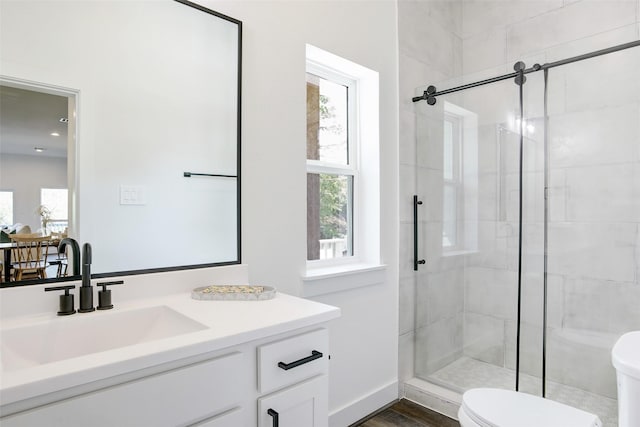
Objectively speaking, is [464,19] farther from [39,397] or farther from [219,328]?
[39,397]

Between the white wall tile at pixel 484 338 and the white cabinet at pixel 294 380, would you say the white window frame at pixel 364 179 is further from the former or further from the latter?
the white cabinet at pixel 294 380

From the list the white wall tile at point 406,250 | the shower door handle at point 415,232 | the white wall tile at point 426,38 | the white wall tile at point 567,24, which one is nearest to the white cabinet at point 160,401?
the white wall tile at point 406,250

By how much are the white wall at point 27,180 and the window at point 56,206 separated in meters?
0.01

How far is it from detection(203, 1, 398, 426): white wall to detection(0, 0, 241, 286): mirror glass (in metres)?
0.09

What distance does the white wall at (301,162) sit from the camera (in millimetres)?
1688

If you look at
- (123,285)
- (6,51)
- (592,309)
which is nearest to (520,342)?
(592,309)

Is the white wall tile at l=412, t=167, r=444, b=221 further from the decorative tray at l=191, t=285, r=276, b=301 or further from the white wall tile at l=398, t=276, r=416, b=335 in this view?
the decorative tray at l=191, t=285, r=276, b=301

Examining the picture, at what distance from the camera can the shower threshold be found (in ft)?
6.64

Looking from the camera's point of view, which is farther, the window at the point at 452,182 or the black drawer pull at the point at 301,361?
the window at the point at 452,182

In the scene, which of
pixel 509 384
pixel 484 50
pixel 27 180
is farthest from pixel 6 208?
pixel 484 50

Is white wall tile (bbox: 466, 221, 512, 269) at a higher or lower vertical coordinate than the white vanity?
higher

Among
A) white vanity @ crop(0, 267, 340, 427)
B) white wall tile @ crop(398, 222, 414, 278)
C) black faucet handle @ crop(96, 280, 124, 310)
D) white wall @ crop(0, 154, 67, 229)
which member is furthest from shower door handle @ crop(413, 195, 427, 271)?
white wall @ crop(0, 154, 67, 229)

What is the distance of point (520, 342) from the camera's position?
2191 millimetres

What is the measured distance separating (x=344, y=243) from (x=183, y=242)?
3.54ft
